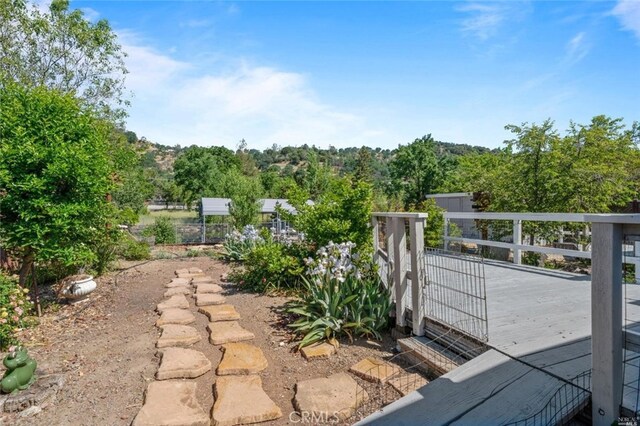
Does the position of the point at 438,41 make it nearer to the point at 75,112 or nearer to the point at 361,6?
the point at 361,6

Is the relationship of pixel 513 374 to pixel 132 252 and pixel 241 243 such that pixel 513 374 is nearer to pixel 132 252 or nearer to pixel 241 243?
pixel 241 243

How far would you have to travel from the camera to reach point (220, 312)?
4883mm

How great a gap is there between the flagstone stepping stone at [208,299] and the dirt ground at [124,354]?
14cm

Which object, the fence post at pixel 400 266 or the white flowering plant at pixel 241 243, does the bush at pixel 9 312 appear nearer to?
the fence post at pixel 400 266

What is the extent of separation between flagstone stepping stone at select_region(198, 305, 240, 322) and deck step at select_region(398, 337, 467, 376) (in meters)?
2.28

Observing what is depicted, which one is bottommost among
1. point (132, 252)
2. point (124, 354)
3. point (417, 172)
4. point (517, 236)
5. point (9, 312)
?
point (124, 354)

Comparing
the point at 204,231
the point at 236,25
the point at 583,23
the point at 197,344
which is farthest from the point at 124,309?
the point at 204,231

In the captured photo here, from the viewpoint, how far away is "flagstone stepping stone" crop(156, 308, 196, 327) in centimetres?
452

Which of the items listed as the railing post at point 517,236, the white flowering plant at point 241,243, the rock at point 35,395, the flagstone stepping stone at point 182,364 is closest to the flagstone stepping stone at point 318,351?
the flagstone stepping stone at point 182,364

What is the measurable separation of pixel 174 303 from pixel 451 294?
390cm

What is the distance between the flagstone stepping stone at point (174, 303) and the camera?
16.9ft

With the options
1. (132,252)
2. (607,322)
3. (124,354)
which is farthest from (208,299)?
(132,252)

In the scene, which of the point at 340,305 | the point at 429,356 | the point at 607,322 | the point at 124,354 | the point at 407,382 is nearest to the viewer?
the point at 607,322

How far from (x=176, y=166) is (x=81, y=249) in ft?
108
